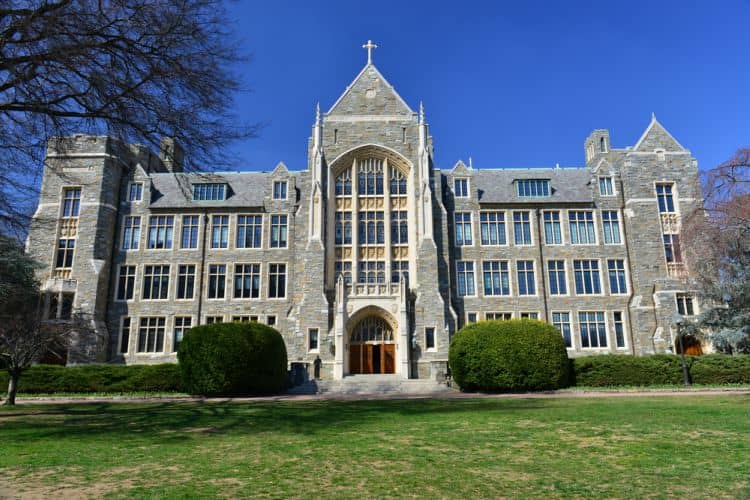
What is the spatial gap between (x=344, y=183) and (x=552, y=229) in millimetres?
13180

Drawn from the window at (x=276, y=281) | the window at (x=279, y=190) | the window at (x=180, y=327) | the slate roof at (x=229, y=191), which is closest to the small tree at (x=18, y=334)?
the window at (x=180, y=327)

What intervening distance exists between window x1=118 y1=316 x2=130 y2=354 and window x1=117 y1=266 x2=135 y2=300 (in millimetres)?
1381

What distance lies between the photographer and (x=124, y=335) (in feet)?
103

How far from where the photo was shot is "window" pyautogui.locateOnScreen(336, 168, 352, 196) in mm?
32375

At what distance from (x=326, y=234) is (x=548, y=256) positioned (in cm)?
1350

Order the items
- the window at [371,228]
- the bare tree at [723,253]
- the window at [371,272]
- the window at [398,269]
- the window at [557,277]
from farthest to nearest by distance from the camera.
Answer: the window at [557,277] → the window at [371,228] → the window at [398,269] → the window at [371,272] → the bare tree at [723,253]

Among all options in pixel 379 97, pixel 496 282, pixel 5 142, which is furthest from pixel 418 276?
pixel 5 142

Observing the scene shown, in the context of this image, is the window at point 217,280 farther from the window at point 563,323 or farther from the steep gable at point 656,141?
the steep gable at point 656,141

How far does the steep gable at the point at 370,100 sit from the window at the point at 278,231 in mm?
7196

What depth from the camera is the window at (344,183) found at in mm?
32375

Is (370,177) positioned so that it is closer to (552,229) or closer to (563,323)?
(552,229)

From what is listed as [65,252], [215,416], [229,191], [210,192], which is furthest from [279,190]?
[215,416]

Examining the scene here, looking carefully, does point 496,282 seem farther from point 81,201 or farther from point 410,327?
point 81,201

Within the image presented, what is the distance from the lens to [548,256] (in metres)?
32.3
